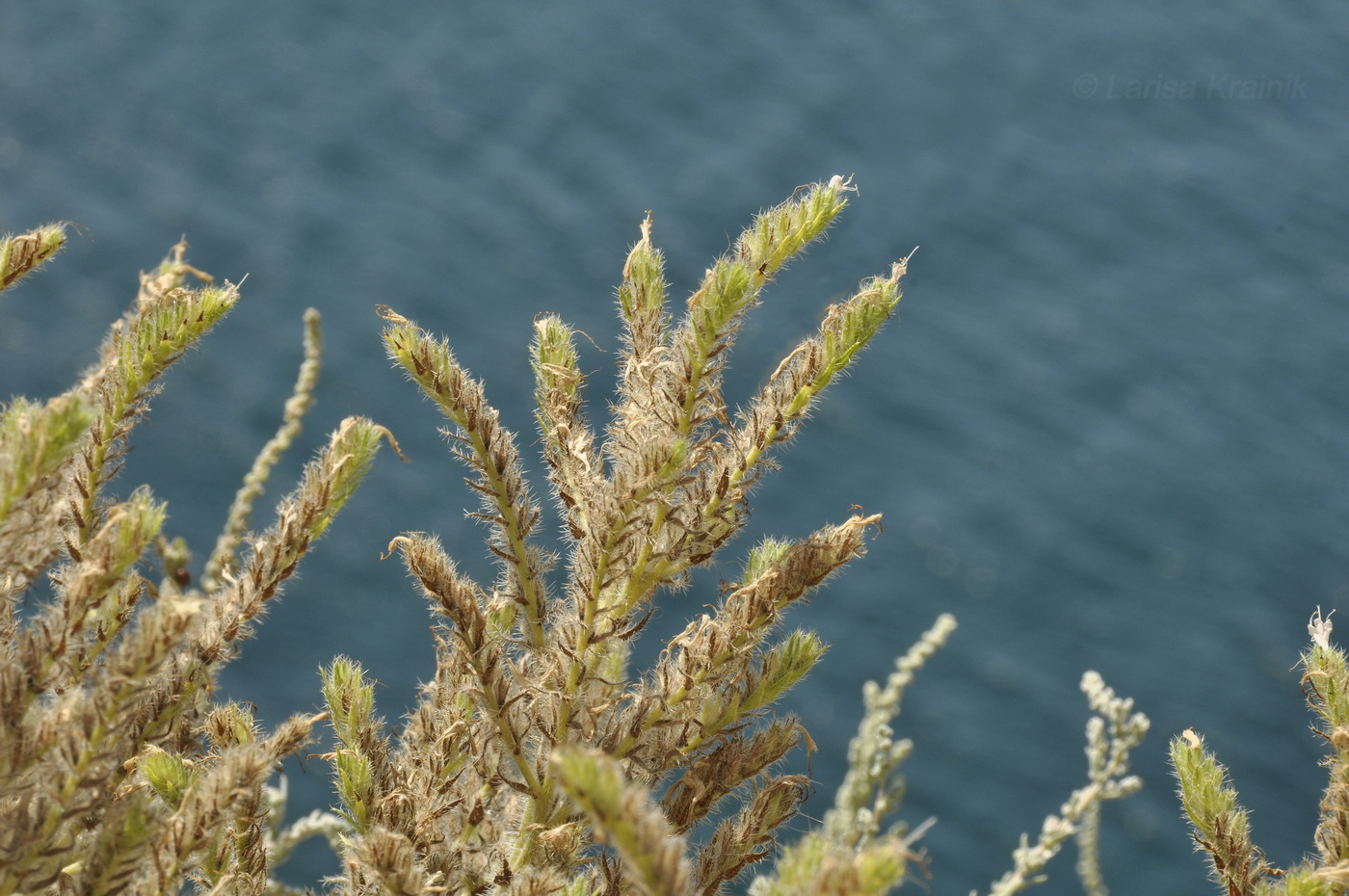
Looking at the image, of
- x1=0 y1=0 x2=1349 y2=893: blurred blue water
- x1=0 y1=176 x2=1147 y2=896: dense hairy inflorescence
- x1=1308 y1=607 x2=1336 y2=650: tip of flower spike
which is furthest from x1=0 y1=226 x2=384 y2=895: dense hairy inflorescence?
x1=0 y1=0 x2=1349 y2=893: blurred blue water

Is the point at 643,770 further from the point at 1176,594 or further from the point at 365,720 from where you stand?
the point at 1176,594

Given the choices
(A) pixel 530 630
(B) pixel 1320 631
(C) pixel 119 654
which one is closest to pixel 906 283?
(B) pixel 1320 631

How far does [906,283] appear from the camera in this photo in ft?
13.9

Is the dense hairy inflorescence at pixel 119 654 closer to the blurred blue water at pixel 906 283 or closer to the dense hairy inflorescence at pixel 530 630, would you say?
the dense hairy inflorescence at pixel 530 630

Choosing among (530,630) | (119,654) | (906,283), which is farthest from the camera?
(906,283)

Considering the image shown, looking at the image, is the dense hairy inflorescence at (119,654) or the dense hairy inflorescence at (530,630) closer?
the dense hairy inflorescence at (119,654)

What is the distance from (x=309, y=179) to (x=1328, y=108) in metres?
3.63

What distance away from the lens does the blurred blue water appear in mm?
3910

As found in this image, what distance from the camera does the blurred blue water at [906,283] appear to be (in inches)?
154

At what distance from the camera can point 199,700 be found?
887 mm

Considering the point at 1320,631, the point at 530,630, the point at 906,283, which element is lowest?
the point at 1320,631

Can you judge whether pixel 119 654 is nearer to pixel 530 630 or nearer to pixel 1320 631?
pixel 530 630

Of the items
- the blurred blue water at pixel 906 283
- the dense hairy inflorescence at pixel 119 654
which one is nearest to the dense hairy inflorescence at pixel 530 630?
the dense hairy inflorescence at pixel 119 654

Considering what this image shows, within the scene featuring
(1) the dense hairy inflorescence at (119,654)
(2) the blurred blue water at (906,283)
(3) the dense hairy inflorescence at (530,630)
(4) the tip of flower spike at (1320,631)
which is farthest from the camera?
(2) the blurred blue water at (906,283)
